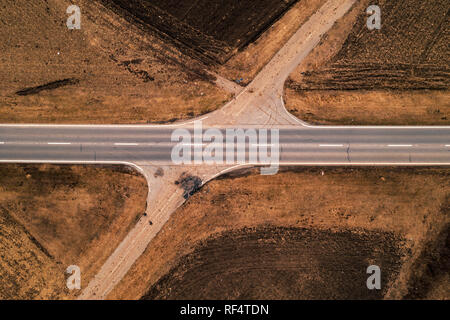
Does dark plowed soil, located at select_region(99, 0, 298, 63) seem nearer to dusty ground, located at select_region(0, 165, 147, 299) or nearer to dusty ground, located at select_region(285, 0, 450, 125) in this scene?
dusty ground, located at select_region(285, 0, 450, 125)

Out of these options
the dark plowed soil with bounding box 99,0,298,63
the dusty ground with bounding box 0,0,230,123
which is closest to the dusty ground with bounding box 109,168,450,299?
the dusty ground with bounding box 0,0,230,123

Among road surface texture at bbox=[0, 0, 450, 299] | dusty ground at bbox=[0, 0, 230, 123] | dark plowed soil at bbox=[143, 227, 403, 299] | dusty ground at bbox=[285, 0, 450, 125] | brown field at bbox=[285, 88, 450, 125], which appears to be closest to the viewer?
dark plowed soil at bbox=[143, 227, 403, 299]

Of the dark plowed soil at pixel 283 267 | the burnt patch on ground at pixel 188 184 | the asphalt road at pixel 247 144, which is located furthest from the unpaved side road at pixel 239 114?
the dark plowed soil at pixel 283 267

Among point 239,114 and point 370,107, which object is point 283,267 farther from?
point 370,107

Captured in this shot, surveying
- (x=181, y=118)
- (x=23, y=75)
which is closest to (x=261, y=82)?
(x=181, y=118)

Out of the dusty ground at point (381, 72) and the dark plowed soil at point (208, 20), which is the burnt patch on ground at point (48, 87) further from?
the dusty ground at point (381, 72)

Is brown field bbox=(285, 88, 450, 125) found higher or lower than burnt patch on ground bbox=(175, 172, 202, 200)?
higher

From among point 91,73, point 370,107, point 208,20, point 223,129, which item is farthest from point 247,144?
point 91,73
